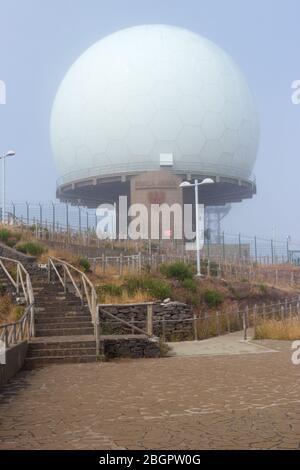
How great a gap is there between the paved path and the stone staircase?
254cm

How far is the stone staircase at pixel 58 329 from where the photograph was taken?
12.0 metres

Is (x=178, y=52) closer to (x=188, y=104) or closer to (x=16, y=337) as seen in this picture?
(x=188, y=104)

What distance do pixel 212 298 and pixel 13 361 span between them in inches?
531

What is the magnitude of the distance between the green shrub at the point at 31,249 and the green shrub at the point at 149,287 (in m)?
4.99

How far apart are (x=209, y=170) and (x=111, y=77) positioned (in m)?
10.9

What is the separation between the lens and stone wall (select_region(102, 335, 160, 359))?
13.1m

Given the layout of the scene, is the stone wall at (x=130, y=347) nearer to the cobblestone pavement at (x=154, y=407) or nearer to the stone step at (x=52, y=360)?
the stone step at (x=52, y=360)

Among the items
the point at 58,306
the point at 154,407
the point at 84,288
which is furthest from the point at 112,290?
the point at 154,407

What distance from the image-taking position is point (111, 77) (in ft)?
147

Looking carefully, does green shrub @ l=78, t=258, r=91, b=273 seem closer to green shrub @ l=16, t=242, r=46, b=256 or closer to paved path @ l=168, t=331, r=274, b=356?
green shrub @ l=16, t=242, r=46, b=256

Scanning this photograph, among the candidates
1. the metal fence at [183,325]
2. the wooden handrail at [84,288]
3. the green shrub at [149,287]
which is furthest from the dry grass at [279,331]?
the wooden handrail at [84,288]

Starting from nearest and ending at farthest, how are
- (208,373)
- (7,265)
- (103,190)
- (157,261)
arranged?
(208,373)
(7,265)
(157,261)
(103,190)

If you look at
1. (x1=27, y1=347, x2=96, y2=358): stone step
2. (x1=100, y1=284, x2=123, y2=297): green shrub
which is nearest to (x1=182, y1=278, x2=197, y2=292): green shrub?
(x1=100, y1=284, x2=123, y2=297): green shrub

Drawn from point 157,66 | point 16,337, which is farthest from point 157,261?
point 157,66
